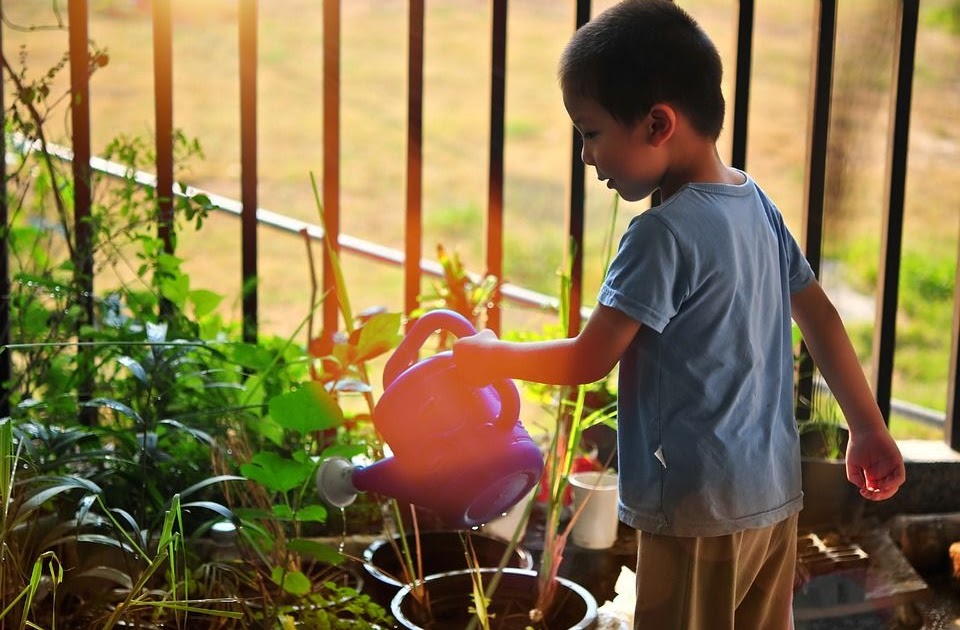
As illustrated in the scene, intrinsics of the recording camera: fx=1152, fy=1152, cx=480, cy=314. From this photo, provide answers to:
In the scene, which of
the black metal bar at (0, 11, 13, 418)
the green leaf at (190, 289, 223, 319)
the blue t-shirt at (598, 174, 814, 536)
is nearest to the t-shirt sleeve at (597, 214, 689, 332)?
the blue t-shirt at (598, 174, 814, 536)

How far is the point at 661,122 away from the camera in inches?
53.8

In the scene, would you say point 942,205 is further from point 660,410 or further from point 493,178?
point 660,410

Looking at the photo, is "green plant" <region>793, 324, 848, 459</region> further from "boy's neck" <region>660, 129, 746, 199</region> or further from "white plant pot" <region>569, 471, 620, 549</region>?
"boy's neck" <region>660, 129, 746, 199</region>

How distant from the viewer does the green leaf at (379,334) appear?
1884mm

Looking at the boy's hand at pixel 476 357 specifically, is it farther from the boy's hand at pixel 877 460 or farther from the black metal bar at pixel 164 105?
the black metal bar at pixel 164 105

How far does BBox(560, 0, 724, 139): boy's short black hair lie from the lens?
4.45ft

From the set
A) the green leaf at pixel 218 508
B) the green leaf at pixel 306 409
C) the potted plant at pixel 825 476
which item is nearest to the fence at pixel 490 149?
the potted plant at pixel 825 476

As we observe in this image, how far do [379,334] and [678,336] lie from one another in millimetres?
639

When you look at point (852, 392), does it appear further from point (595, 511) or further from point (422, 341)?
point (595, 511)

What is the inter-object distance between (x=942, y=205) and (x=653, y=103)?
443 cm

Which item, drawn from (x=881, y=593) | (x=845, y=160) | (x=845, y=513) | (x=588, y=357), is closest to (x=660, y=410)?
(x=588, y=357)

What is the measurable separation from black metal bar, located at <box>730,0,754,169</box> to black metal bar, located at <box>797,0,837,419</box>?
0.46 ft

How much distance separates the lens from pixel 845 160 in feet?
8.80

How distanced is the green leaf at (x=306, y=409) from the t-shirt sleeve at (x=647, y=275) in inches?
23.0
